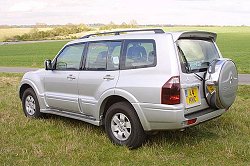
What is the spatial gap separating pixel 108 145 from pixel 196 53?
1.97 metres

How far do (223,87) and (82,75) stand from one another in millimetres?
2298

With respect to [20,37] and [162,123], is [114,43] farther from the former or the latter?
[20,37]

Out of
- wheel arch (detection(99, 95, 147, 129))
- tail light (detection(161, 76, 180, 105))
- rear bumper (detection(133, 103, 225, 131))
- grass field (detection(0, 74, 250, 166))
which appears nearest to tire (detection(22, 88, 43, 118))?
grass field (detection(0, 74, 250, 166))

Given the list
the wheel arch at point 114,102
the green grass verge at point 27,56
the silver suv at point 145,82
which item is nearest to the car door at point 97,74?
the silver suv at point 145,82

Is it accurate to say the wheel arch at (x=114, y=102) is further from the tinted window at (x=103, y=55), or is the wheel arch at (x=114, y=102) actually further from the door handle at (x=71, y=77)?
the door handle at (x=71, y=77)

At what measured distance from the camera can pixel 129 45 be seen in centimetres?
510

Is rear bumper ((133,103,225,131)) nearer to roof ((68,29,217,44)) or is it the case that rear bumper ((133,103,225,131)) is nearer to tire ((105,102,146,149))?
tire ((105,102,146,149))

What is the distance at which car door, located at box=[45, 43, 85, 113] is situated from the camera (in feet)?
19.1

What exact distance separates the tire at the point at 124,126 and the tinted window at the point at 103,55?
0.67m

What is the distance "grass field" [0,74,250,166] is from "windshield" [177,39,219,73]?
1201mm

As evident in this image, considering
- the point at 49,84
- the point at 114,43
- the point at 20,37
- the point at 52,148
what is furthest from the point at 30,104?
the point at 20,37

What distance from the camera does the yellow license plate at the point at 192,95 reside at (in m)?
4.63

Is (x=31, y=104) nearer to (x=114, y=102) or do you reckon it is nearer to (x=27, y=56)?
(x=114, y=102)

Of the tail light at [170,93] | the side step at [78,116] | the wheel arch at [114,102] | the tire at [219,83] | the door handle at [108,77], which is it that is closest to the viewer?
the tail light at [170,93]
